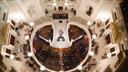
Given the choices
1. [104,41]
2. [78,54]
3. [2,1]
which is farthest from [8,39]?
[104,41]

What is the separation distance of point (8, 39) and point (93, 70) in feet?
35.6

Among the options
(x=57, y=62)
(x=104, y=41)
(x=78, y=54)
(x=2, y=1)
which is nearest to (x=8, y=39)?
(x=2, y=1)

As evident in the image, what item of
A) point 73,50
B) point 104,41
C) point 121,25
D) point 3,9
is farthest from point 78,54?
point 3,9

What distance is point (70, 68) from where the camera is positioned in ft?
114

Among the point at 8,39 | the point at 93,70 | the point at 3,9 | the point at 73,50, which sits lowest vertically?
the point at 93,70

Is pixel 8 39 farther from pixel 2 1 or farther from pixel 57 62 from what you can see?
pixel 57 62

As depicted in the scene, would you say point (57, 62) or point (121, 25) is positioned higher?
point (121, 25)

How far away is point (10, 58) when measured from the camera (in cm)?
3309

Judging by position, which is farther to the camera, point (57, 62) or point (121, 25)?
point (57, 62)

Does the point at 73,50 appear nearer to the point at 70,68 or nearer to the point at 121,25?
the point at 70,68

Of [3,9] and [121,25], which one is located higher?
[3,9]

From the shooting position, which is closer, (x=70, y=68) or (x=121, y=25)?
(x=121, y=25)

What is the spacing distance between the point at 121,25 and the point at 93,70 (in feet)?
21.8

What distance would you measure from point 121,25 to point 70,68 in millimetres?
8222
